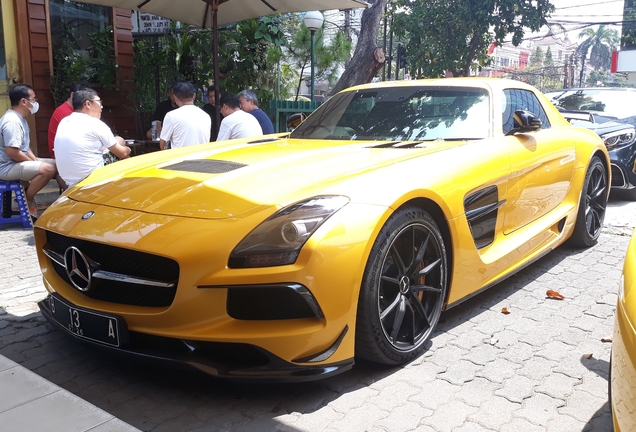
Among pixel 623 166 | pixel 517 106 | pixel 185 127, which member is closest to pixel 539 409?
pixel 517 106

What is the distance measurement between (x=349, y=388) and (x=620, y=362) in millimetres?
1287

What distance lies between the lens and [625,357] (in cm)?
170

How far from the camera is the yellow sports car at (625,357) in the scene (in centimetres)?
162

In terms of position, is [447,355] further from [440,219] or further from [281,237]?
[281,237]

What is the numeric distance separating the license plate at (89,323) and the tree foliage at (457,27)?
13820mm

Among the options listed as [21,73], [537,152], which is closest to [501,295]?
[537,152]

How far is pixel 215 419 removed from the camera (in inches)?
97.3

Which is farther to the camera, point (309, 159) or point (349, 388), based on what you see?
point (309, 159)

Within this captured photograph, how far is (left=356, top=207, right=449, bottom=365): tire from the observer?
2660mm

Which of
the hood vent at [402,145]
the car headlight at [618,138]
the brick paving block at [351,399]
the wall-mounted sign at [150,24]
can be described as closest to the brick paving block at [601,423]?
the brick paving block at [351,399]

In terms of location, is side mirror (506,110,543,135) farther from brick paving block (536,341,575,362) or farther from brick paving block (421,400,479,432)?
brick paving block (421,400,479,432)

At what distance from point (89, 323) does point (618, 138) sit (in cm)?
772

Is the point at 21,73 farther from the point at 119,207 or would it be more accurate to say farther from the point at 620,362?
the point at 620,362

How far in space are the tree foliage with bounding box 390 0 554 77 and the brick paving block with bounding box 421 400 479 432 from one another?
1358 centimetres
